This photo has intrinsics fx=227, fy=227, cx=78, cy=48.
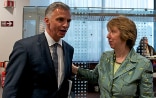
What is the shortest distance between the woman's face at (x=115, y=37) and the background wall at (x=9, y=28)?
7.02 feet

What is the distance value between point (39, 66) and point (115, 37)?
0.61 metres

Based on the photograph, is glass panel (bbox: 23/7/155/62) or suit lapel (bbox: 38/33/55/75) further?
glass panel (bbox: 23/7/155/62)

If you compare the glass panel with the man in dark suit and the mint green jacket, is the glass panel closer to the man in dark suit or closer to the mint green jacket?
the mint green jacket

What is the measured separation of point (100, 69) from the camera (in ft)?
6.00

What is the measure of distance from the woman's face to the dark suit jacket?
1.63 ft

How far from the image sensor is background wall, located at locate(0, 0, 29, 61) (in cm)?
349

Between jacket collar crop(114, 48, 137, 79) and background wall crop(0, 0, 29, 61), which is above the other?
background wall crop(0, 0, 29, 61)

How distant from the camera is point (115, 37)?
1.69m

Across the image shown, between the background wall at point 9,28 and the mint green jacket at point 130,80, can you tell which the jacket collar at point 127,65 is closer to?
the mint green jacket at point 130,80

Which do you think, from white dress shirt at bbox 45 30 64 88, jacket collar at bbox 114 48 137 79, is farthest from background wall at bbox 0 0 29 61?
jacket collar at bbox 114 48 137 79

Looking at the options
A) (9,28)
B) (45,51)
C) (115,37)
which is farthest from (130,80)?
(9,28)

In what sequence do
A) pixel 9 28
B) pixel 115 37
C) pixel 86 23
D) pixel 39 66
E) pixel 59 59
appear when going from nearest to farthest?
1. pixel 39 66
2. pixel 59 59
3. pixel 115 37
4. pixel 86 23
5. pixel 9 28

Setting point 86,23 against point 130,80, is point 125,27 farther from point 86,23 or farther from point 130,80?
point 86,23

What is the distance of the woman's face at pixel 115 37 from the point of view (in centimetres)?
169
